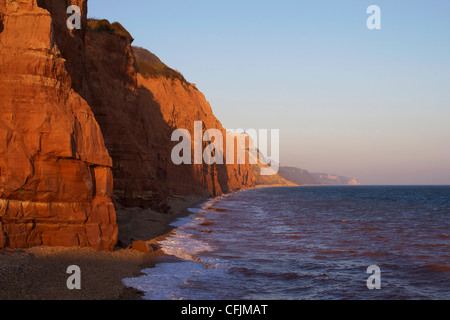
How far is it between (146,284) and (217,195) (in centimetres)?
6395

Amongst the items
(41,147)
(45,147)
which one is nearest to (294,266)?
(45,147)

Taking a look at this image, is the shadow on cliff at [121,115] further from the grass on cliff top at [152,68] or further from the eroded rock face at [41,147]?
the grass on cliff top at [152,68]

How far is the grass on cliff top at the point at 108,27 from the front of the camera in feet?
92.7

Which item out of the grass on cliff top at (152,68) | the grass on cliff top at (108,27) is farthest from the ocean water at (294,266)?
the grass on cliff top at (152,68)

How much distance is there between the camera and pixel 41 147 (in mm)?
12109

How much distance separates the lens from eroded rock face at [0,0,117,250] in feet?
38.6

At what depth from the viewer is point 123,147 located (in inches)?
1027

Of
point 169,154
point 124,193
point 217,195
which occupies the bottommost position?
point 217,195

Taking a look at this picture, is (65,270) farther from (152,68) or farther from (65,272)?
(152,68)

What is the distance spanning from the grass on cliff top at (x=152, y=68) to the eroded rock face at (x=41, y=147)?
1704 inches

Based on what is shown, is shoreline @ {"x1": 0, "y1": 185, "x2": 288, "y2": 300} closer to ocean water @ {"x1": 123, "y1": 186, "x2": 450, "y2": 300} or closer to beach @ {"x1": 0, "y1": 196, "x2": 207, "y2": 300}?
beach @ {"x1": 0, "y1": 196, "x2": 207, "y2": 300}

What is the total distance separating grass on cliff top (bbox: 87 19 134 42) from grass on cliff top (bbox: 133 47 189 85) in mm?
25348

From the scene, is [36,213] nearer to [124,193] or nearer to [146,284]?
[146,284]
